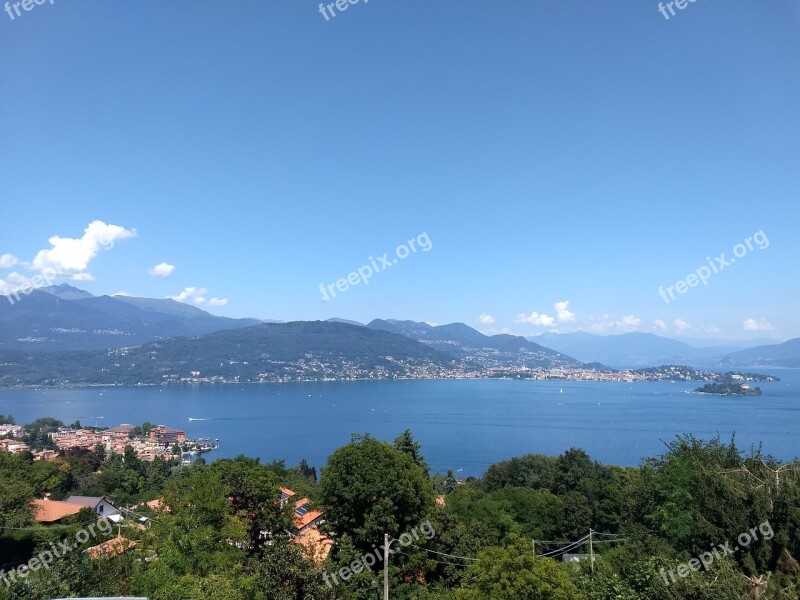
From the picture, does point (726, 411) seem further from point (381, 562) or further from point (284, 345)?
point (284, 345)

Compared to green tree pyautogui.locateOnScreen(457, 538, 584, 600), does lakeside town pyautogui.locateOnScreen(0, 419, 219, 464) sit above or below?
below

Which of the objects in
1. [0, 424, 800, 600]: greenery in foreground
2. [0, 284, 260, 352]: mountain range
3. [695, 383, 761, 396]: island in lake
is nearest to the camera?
[0, 424, 800, 600]: greenery in foreground

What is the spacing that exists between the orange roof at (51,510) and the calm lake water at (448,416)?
25.7 meters

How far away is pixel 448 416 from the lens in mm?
66062

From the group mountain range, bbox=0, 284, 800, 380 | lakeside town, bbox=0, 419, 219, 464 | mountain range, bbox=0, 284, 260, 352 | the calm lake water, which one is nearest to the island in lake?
the calm lake water

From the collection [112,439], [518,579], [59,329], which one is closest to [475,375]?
[112,439]

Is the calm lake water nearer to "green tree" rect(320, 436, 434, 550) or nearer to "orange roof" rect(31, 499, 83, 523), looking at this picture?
"orange roof" rect(31, 499, 83, 523)

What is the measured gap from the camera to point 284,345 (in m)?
143

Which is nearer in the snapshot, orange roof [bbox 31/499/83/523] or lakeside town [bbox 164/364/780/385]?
orange roof [bbox 31/499/83/523]

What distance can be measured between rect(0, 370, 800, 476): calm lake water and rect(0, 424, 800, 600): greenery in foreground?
26.4 metres

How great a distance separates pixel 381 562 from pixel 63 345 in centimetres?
17940

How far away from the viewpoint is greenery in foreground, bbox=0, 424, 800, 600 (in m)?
5.61

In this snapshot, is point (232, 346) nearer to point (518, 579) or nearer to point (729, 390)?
point (729, 390)

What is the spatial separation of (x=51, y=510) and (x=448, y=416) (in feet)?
176
